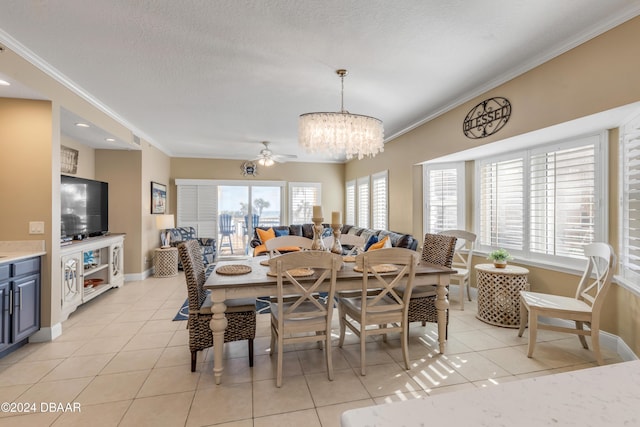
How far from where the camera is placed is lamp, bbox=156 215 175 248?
5.73 m

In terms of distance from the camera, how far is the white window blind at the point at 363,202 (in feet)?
22.2

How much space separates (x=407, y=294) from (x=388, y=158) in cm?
366

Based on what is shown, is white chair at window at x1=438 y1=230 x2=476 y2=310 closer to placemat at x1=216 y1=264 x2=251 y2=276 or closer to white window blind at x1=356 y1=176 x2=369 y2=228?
white window blind at x1=356 y1=176 x2=369 y2=228

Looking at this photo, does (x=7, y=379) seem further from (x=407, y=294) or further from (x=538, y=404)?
(x=538, y=404)

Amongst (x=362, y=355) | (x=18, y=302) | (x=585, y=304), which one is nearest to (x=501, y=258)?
(x=585, y=304)

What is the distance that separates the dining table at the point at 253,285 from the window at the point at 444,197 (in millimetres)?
Answer: 2029

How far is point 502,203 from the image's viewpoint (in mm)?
4047

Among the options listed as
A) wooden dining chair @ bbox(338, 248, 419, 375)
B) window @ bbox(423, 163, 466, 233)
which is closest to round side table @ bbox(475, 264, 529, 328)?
window @ bbox(423, 163, 466, 233)

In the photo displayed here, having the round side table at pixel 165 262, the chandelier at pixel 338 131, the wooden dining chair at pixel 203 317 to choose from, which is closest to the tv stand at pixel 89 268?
the round side table at pixel 165 262

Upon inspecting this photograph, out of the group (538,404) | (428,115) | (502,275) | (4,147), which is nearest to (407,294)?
(502,275)

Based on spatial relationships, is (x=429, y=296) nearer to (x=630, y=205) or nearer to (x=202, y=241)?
(x=630, y=205)

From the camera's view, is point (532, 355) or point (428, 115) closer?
point (532, 355)

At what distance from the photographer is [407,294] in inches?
99.3

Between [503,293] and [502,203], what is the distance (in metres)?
1.29
